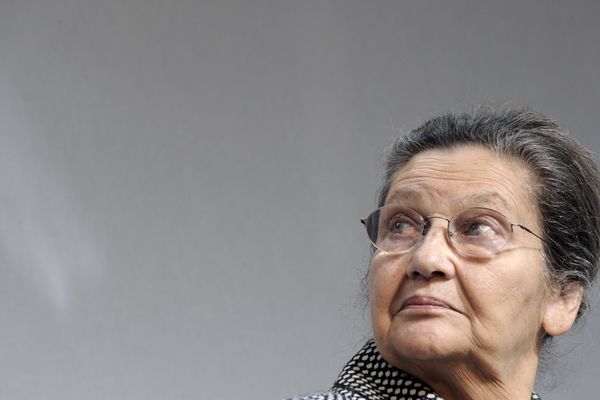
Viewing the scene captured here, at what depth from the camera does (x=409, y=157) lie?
1693 mm

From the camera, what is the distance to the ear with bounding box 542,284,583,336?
1620 mm

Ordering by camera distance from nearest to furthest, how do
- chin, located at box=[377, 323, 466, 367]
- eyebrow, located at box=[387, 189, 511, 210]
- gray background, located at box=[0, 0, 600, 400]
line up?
chin, located at box=[377, 323, 466, 367], eyebrow, located at box=[387, 189, 511, 210], gray background, located at box=[0, 0, 600, 400]

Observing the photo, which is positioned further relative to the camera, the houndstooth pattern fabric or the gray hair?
the gray hair

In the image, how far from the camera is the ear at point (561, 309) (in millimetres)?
1620

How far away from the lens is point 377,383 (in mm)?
1513

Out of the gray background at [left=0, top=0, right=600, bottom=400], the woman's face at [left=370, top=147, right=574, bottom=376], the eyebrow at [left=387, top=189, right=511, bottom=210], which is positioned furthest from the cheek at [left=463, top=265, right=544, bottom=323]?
the gray background at [left=0, top=0, right=600, bottom=400]

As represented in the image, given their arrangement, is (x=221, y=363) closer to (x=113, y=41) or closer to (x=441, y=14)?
(x=113, y=41)

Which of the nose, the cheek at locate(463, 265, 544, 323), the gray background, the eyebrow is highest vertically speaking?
the gray background

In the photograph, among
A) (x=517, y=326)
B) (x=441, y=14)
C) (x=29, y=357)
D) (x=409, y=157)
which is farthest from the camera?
(x=441, y=14)

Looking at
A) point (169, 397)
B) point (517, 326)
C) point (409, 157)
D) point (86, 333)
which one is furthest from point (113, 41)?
point (517, 326)

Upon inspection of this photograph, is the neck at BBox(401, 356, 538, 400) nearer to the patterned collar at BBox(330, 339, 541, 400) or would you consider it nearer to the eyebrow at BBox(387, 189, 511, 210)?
the patterned collar at BBox(330, 339, 541, 400)

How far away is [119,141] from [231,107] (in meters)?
0.38

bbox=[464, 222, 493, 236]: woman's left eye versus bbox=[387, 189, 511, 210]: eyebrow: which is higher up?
bbox=[387, 189, 511, 210]: eyebrow

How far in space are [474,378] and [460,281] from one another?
143 millimetres
